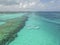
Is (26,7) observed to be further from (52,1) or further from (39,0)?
(52,1)

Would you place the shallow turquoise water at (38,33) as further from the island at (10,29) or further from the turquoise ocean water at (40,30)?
the island at (10,29)

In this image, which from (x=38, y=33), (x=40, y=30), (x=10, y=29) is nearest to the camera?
(x=38, y=33)

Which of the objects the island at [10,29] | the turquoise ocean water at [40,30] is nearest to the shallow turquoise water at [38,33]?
the turquoise ocean water at [40,30]

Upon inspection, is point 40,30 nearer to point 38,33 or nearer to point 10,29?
point 38,33

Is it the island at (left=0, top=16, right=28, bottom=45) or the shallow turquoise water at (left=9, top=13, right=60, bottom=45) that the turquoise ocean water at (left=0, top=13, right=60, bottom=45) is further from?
the island at (left=0, top=16, right=28, bottom=45)

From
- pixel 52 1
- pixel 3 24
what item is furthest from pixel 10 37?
pixel 52 1

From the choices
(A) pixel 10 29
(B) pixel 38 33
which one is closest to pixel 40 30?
(B) pixel 38 33
